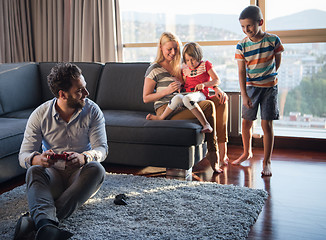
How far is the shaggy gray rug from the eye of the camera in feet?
6.51

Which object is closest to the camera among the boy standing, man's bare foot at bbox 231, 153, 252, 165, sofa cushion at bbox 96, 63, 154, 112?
the boy standing

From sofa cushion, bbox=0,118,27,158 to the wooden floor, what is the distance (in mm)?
278

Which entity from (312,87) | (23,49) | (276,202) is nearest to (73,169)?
(276,202)

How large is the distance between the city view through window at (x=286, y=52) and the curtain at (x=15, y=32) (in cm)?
166

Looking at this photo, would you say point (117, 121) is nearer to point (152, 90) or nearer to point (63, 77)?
point (152, 90)

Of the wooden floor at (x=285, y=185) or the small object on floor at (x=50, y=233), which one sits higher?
the small object on floor at (x=50, y=233)

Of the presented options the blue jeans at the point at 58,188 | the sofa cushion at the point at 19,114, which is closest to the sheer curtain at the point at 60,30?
the sofa cushion at the point at 19,114

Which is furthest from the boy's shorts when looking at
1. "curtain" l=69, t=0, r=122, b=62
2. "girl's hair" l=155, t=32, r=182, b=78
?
"curtain" l=69, t=0, r=122, b=62

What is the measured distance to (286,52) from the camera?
13.1 ft

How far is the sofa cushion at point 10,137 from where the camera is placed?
2.70 meters

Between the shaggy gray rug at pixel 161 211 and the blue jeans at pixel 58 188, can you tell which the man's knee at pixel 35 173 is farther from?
the shaggy gray rug at pixel 161 211

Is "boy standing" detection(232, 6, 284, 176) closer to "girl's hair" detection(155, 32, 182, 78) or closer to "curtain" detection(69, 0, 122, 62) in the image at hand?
"girl's hair" detection(155, 32, 182, 78)

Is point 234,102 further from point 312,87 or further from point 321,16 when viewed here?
point 321,16

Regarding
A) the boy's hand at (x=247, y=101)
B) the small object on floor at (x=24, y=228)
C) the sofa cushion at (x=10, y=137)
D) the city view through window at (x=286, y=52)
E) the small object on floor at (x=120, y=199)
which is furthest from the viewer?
the city view through window at (x=286, y=52)
